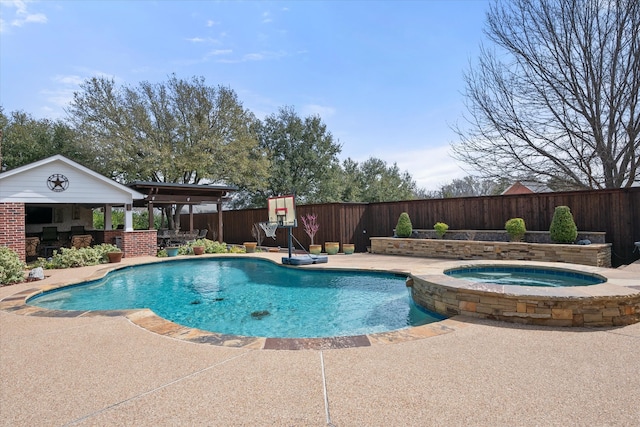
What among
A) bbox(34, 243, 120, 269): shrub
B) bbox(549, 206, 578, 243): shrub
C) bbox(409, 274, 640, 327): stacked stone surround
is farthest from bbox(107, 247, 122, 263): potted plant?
bbox(549, 206, 578, 243): shrub

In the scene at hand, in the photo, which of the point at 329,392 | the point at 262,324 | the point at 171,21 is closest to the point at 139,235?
the point at 171,21

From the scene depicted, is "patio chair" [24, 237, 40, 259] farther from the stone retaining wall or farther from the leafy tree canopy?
the stone retaining wall

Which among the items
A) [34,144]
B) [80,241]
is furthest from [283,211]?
[34,144]

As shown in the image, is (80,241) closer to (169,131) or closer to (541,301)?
(169,131)

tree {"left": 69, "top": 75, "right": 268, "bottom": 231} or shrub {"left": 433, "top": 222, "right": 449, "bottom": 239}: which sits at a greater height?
tree {"left": 69, "top": 75, "right": 268, "bottom": 231}

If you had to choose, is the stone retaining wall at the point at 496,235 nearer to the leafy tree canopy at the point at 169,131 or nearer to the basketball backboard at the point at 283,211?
the basketball backboard at the point at 283,211

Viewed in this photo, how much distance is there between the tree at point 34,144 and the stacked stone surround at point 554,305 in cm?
1898

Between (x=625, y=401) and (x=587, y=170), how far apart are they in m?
11.9

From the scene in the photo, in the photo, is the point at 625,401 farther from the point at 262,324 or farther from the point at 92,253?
the point at 92,253

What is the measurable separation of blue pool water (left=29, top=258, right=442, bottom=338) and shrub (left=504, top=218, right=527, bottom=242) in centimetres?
410

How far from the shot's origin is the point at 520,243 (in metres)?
9.27

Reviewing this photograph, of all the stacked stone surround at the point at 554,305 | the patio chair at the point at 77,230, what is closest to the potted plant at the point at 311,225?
the stacked stone surround at the point at 554,305

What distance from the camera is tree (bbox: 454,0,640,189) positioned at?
400 inches

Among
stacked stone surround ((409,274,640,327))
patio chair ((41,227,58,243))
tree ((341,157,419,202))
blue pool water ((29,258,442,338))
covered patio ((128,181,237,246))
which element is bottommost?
blue pool water ((29,258,442,338))
